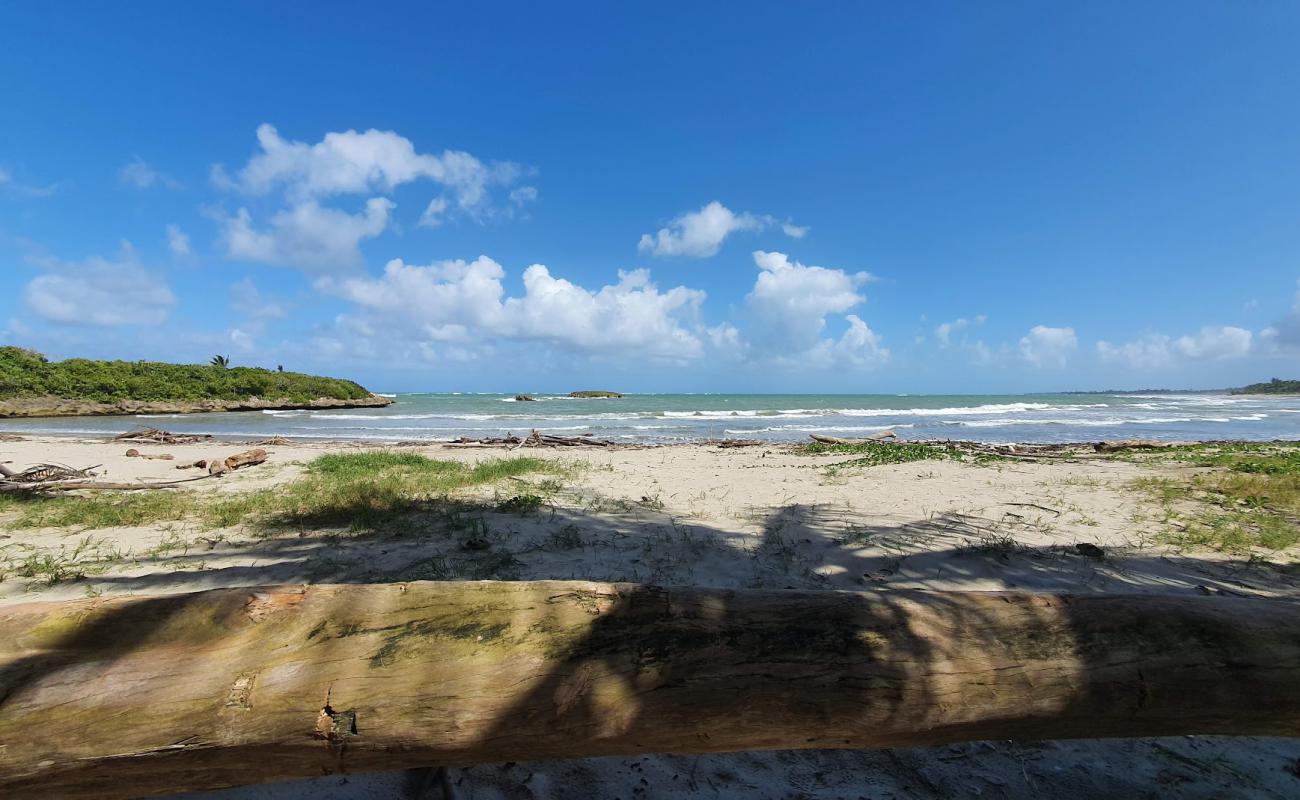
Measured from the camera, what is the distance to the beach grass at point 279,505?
19.1ft

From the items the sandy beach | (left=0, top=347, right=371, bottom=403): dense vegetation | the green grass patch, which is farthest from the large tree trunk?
(left=0, top=347, right=371, bottom=403): dense vegetation

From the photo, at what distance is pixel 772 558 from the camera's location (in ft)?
15.6

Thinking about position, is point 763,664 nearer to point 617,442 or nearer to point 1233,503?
point 1233,503

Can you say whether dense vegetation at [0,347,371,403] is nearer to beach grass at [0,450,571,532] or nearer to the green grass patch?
beach grass at [0,450,571,532]

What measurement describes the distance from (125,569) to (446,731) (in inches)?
182

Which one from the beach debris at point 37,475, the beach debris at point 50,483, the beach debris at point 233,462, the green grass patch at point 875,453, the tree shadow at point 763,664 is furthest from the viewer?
the green grass patch at point 875,453

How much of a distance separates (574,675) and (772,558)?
3.40 meters

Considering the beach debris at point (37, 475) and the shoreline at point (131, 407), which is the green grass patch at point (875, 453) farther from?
the shoreline at point (131, 407)

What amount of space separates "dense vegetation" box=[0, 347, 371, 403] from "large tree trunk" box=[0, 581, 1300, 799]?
4263 cm

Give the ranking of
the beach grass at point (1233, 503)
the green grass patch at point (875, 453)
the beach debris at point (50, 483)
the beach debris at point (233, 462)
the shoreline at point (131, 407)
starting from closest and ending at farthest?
the beach grass at point (1233, 503), the beach debris at point (50, 483), the beach debris at point (233, 462), the green grass patch at point (875, 453), the shoreline at point (131, 407)

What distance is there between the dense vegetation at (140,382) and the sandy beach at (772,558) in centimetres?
3312

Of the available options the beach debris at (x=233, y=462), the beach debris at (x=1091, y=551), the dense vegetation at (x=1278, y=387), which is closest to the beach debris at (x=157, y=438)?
the beach debris at (x=233, y=462)

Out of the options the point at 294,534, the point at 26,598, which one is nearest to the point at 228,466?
the point at 294,534

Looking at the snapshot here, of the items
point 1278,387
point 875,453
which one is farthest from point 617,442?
point 1278,387
